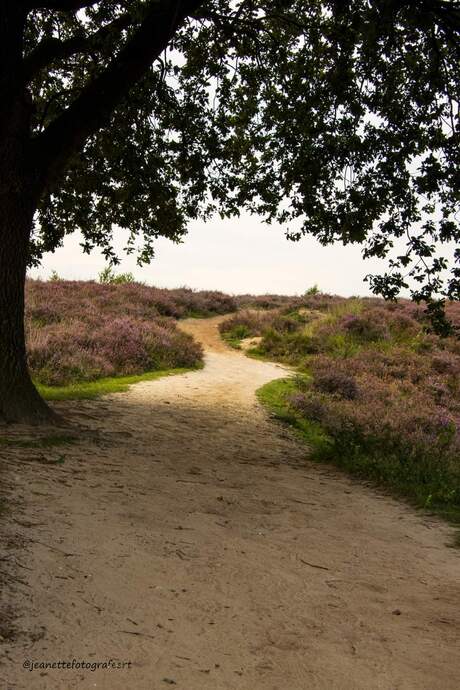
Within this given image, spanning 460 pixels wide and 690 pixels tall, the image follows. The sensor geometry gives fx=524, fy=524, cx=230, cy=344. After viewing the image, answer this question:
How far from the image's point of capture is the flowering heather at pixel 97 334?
15.1 m

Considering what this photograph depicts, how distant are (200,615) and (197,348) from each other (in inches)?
691

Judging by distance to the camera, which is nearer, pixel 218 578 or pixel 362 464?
pixel 218 578

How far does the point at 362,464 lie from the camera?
932 centimetres

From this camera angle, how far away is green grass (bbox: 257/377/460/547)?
7629 mm

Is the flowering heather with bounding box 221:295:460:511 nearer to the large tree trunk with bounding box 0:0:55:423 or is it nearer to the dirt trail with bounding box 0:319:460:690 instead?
the dirt trail with bounding box 0:319:460:690

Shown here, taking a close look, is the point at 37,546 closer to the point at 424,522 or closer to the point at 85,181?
the point at 424,522

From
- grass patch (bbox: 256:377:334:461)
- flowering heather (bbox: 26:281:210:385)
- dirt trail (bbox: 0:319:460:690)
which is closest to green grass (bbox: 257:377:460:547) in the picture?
grass patch (bbox: 256:377:334:461)

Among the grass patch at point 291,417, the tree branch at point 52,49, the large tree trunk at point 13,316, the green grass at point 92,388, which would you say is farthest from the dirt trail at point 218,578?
the tree branch at point 52,49

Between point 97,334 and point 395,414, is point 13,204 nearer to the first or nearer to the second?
point 97,334

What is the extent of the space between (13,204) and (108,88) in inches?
98.8

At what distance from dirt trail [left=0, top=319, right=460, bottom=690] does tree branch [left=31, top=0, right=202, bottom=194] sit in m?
4.93

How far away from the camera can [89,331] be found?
723 inches

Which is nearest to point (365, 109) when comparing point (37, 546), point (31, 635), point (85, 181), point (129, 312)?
point (85, 181)

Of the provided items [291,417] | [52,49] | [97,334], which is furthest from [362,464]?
[97,334]
